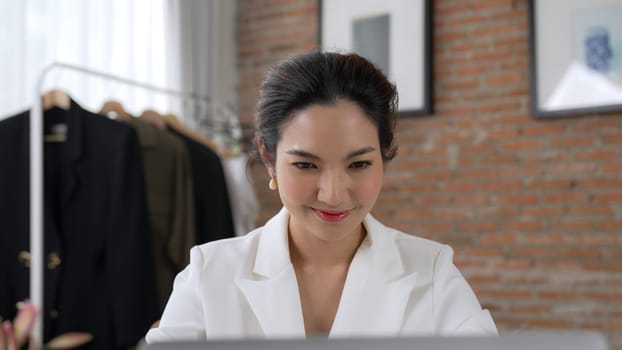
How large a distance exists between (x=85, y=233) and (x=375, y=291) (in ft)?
4.65

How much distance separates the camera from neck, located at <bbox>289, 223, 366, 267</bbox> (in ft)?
4.41

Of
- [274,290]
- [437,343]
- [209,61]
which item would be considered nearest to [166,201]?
[209,61]

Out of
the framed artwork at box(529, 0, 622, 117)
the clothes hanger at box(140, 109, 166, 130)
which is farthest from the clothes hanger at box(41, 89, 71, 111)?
the framed artwork at box(529, 0, 622, 117)

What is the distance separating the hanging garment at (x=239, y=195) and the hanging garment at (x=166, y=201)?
33 centimetres

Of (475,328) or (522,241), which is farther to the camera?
(522,241)

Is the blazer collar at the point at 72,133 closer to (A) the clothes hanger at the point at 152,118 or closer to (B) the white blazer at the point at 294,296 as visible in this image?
(A) the clothes hanger at the point at 152,118

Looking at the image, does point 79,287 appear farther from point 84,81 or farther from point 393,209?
point 393,209

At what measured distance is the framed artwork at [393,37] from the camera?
3.33 metres

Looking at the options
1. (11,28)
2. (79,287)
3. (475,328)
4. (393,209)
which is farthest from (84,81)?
(475,328)

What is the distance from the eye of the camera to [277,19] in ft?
12.4

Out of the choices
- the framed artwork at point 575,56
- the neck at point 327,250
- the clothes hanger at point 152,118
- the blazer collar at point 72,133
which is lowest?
the neck at point 327,250

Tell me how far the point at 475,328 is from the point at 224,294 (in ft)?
1.44

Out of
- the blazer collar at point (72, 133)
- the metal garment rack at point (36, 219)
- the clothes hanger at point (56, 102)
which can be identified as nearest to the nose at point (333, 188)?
the metal garment rack at point (36, 219)

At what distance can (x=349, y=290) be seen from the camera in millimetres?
1238
